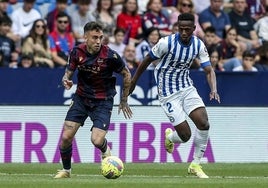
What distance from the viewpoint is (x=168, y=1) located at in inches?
870

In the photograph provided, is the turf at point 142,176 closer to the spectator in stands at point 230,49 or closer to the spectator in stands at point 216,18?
the spectator in stands at point 230,49

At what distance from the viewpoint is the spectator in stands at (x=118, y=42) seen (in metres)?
20.2

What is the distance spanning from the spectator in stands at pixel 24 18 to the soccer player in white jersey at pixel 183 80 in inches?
260

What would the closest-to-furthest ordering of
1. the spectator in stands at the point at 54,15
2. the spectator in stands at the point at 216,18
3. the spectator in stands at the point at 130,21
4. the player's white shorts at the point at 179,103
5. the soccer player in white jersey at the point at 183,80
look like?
the soccer player in white jersey at the point at 183,80
the player's white shorts at the point at 179,103
the spectator in stands at the point at 54,15
the spectator in stands at the point at 130,21
the spectator in stands at the point at 216,18

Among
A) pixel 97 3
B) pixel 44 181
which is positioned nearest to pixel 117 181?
pixel 44 181

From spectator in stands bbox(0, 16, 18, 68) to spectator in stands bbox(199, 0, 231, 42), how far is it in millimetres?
4479

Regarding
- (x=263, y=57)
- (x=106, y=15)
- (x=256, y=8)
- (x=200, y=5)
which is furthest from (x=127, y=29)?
(x=256, y=8)

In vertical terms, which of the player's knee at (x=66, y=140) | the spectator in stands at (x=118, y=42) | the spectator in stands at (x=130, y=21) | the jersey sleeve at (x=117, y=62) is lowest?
the player's knee at (x=66, y=140)

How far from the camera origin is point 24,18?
20344 millimetres

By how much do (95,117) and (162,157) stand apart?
444 centimetres

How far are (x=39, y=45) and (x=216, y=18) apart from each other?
4379 millimetres

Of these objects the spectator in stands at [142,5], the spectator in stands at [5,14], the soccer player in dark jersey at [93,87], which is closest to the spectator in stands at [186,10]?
the spectator in stands at [142,5]

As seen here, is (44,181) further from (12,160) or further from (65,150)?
(12,160)

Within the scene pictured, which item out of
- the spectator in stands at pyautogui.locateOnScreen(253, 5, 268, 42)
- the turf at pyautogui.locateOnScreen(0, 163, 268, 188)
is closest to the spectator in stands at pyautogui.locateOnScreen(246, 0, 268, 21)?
the spectator in stands at pyautogui.locateOnScreen(253, 5, 268, 42)
